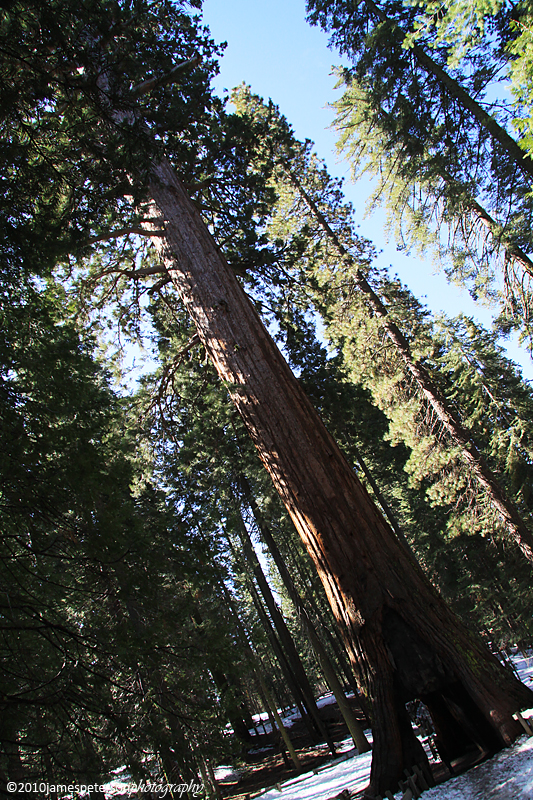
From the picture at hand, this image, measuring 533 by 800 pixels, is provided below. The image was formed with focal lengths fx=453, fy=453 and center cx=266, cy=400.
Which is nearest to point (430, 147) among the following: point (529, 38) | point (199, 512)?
point (529, 38)

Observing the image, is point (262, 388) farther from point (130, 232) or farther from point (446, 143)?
point (446, 143)

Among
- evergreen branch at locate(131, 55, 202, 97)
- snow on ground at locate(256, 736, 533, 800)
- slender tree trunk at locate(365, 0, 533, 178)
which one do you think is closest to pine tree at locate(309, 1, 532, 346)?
slender tree trunk at locate(365, 0, 533, 178)

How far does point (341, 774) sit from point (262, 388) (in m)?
9.49

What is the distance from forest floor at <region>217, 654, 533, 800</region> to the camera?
301 cm

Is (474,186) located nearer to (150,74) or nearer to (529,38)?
(529,38)

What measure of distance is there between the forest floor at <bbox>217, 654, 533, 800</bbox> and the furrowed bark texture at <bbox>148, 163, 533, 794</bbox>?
0.78 feet

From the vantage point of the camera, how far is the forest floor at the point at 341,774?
3010 millimetres

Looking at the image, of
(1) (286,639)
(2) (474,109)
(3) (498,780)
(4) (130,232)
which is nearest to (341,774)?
(1) (286,639)

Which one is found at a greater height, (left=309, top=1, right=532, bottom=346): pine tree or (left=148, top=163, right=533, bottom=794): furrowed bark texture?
(left=309, top=1, right=532, bottom=346): pine tree

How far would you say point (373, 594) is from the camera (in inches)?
144

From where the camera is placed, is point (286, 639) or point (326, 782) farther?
point (286, 639)

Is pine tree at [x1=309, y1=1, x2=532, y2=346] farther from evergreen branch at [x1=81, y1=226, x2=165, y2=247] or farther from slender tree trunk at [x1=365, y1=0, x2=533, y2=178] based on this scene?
evergreen branch at [x1=81, y1=226, x2=165, y2=247]

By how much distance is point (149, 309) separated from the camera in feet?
28.0

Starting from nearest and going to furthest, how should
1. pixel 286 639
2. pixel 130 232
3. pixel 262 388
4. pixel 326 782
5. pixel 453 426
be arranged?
pixel 262 388
pixel 130 232
pixel 326 782
pixel 453 426
pixel 286 639
